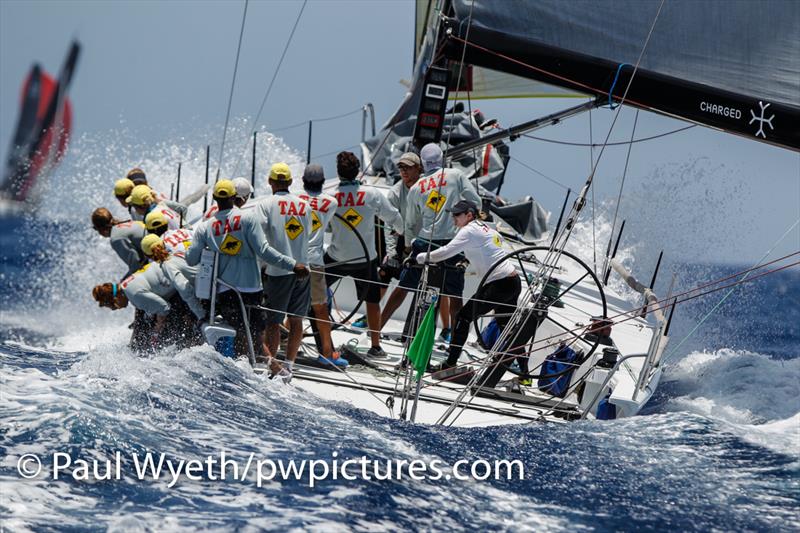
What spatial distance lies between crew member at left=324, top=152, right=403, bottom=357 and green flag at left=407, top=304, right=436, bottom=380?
4.66 feet

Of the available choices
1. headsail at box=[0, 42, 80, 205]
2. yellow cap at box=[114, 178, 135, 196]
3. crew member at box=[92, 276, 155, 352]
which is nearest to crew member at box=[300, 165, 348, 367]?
crew member at box=[92, 276, 155, 352]

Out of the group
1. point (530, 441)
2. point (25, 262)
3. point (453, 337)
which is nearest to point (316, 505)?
point (530, 441)

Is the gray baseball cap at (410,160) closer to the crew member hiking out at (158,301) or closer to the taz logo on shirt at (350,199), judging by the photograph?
the taz logo on shirt at (350,199)

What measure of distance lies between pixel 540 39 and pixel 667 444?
2.58 meters

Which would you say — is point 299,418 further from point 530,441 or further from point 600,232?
point 600,232

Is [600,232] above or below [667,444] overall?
above

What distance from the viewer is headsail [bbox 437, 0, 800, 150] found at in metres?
5.30

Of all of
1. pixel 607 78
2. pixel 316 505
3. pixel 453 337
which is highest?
pixel 607 78

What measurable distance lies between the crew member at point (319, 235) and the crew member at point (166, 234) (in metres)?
0.71

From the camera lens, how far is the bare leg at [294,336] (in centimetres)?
533

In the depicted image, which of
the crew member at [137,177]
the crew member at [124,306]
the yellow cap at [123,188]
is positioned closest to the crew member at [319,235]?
the crew member at [124,306]

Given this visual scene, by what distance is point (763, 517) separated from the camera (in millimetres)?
3555

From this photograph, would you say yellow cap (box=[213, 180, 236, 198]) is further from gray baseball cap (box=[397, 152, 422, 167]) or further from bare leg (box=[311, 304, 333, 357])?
gray baseball cap (box=[397, 152, 422, 167])

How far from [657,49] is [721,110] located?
60 cm
